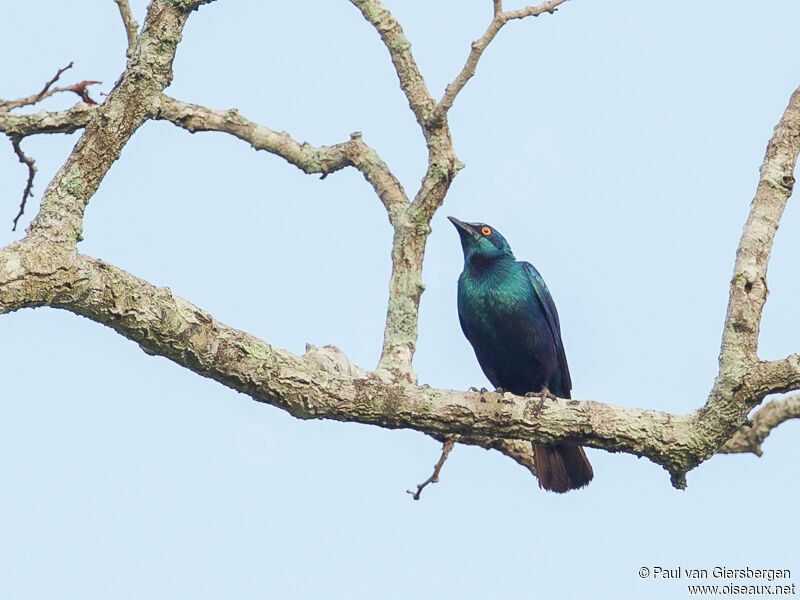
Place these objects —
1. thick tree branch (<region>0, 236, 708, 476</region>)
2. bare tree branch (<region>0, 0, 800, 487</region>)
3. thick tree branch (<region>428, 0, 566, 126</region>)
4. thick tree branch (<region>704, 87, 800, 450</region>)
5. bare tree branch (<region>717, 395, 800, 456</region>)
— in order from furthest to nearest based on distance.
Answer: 1. bare tree branch (<region>717, 395, 800, 456</region>)
2. thick tree branch (<region>428, 0, 566, 126</region>)
3. thick tree branch (<region>704, 87, 800, 450</region>)
4. bare tree branch (<region>0, 0, 800, 487</region>)
5. thick tree branch (<region>0, 236, 708, 476</region>)

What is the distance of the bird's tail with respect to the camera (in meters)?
6.08

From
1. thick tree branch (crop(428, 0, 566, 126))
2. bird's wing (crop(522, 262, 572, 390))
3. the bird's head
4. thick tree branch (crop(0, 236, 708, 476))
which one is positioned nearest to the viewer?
thick tree branch (crop(0, 236, 708, 476))

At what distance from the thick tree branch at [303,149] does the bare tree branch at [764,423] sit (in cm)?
283

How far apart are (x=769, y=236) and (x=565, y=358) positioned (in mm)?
2394

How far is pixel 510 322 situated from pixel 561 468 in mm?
1156

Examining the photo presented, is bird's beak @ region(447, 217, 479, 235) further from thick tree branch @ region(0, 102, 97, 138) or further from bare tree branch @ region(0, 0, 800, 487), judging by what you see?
thick tree branch @ region(0, 102, 97, 138)

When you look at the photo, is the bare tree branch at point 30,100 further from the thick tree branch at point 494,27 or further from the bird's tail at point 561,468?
the bird's tail at point 561,468

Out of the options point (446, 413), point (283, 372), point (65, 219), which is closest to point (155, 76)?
point (65, 219)

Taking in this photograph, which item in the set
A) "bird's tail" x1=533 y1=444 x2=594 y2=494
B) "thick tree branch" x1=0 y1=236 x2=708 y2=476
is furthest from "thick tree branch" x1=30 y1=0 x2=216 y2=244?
"bird's tail" x1=533 y1=444 x2=594 y2=494

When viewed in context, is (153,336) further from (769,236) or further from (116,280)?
(769,236)

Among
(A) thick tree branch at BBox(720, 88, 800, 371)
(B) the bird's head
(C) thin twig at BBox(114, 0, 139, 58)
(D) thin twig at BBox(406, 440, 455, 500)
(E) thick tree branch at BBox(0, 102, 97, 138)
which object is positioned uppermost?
(C) thin twig at BBox(114, 0, 139, 58)

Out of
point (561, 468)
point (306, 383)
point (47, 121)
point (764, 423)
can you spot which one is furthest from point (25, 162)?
point (764, 423)

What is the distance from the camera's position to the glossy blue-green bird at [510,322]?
22.1ft

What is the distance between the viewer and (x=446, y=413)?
4.58 m
